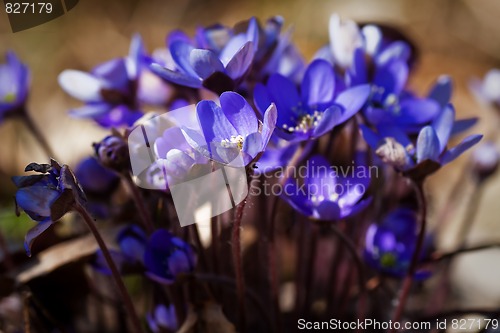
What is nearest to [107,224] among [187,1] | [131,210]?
[131,210]

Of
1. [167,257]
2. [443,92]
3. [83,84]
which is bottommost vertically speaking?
[167,257]

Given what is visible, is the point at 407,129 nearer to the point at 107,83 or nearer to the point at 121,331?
the point at 107,83

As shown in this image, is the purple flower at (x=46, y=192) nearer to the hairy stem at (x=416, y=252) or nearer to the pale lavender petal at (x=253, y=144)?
the pale lavender petal at (x=253, y=144)

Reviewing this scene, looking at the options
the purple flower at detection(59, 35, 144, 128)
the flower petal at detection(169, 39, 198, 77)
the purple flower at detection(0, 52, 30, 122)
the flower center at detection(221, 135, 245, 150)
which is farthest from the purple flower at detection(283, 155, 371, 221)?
the purple flower at detection(0, 52, 30, 122)

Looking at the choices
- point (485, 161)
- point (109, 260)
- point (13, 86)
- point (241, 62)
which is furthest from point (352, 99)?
point (13, 86)

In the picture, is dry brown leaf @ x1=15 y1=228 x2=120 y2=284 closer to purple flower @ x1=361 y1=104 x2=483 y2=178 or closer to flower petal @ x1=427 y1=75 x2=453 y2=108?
purple flower @ x1=361 y1=104 x2=483 y2=178

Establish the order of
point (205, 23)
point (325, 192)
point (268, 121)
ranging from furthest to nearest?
point (205, 23), point (325, 192), point (268, 121)

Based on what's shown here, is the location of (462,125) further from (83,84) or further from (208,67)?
(83,84)
